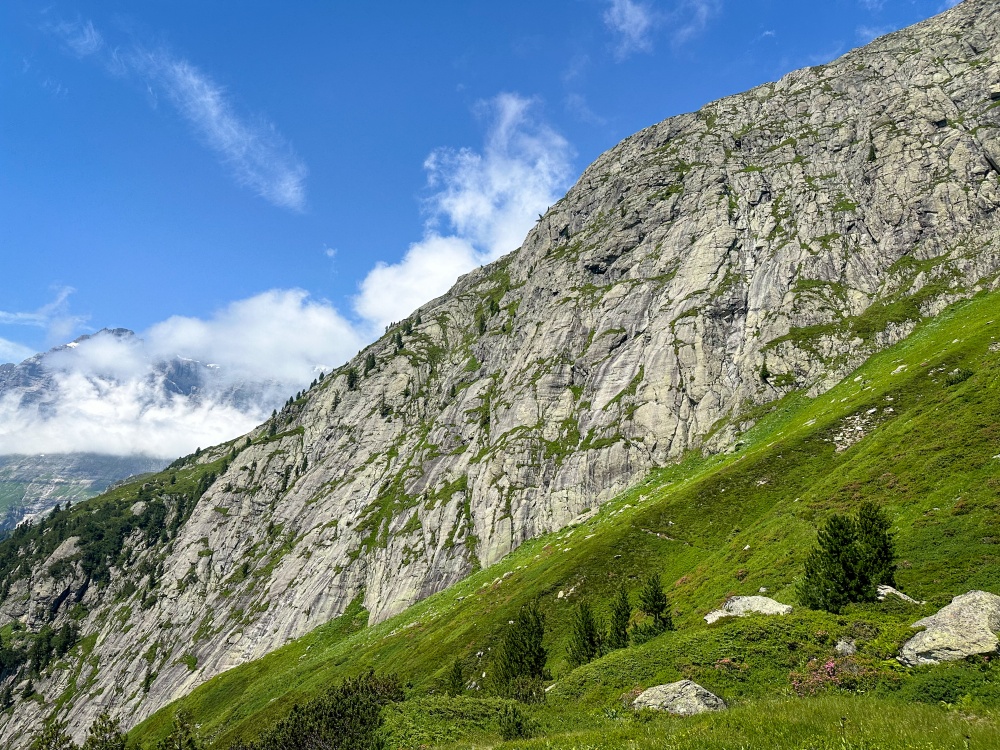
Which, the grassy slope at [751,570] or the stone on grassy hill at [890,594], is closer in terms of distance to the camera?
the grassy slope at [751,570]

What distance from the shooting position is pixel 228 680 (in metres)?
104

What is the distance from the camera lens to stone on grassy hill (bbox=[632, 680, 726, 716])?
1994cm

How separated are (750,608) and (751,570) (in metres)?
12.2

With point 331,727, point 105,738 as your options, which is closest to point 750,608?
point 331,727

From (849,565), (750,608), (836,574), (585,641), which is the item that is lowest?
(585,641)

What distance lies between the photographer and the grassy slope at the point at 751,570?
22812 mm

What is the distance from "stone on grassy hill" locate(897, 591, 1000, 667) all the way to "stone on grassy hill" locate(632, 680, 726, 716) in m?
7.95

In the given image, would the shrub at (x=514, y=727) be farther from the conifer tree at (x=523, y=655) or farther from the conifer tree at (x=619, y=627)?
the conifer tree at (x=619, y=627)

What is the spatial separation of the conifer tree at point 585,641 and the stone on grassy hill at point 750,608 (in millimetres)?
10121

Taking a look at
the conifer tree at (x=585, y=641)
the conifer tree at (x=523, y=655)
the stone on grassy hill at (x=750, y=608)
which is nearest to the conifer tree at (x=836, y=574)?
the stone on grassy hill at (x=750, y=608)

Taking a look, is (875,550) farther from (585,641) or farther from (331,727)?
(331,727)

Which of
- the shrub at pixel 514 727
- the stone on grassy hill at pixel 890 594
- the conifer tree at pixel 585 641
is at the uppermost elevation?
the shrub at pixel 514 727

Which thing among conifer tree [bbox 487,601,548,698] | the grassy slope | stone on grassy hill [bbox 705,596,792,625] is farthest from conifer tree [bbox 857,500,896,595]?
conifer tree [bbox 487,601,548,698]

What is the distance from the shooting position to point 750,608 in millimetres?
31516
